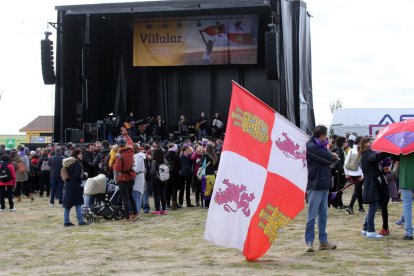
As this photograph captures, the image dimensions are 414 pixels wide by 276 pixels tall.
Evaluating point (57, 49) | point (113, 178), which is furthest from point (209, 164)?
point (57, 49)

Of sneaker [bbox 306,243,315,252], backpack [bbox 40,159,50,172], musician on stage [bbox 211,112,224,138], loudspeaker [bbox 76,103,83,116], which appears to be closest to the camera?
sneaker [bbox 306,243,315,252]

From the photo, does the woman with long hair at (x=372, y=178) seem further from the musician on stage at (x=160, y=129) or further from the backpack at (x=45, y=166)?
the musician on stage at (x=160, y=129)

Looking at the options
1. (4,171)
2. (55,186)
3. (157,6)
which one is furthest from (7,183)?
(157,6)

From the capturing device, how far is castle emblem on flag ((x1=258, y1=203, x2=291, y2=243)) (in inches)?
353

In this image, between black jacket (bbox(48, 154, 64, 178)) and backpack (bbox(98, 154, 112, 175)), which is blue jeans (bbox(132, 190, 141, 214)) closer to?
backpack (bbox(98, 154, 112, 175))

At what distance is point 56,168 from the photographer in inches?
698

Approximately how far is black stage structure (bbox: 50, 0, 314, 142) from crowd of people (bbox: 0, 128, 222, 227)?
5.21m

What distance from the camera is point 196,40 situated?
27.3 metres

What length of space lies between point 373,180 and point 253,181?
2574mm

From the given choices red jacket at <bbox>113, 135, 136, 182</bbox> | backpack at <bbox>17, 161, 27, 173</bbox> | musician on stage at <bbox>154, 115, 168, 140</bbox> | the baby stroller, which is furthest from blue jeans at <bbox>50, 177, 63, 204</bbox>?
musician on stage at <bbox>154, 115, 168, 140</bbox>

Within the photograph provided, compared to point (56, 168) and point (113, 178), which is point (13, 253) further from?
point (56, 168)

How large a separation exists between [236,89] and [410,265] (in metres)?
2.64

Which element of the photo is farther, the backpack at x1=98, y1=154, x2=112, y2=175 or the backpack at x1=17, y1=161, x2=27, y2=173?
the backpack at x1=17, y1=161, x2=27, y2=173

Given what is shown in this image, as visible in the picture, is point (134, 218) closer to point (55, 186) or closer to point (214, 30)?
point (55, 186)
